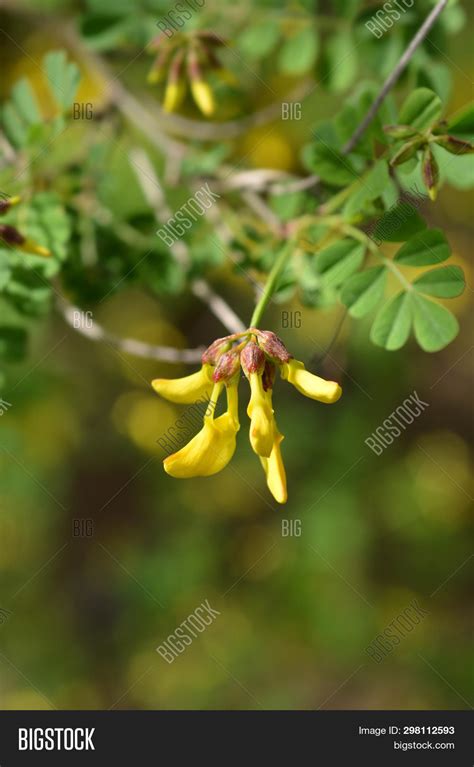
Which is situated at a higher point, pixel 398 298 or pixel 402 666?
pixel 398 298

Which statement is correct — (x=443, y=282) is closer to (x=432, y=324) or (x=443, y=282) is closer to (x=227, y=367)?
(x=432, y=324)

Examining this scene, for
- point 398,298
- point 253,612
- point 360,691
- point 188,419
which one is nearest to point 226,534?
point 253,612

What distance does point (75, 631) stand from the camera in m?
A: 2.95

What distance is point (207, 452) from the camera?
0.95 meters

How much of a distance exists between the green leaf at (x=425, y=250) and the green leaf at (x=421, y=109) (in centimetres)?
15

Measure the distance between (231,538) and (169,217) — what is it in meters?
1.56

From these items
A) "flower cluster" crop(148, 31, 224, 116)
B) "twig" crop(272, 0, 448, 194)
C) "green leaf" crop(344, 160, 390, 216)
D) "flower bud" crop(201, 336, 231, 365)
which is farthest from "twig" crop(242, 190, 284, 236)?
"flower bud" crop(201, 336, 231, 365)

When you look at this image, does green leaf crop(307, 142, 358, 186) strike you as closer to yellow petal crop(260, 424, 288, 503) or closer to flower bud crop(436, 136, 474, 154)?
flower bud crop(436, 136, 474, 154)

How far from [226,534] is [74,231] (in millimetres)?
1709

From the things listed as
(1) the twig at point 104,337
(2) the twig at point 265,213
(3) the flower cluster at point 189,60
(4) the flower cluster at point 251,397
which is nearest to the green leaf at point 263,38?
(3) the flower cluster at point 189,60

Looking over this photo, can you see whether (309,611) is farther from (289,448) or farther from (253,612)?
(289,448)

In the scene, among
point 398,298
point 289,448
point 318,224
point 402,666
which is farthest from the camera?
point 402,666

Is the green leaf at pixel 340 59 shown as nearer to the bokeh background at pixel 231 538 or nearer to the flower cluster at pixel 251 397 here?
the flower cluster at pixel 251 397

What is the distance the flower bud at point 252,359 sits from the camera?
3.06 feet
